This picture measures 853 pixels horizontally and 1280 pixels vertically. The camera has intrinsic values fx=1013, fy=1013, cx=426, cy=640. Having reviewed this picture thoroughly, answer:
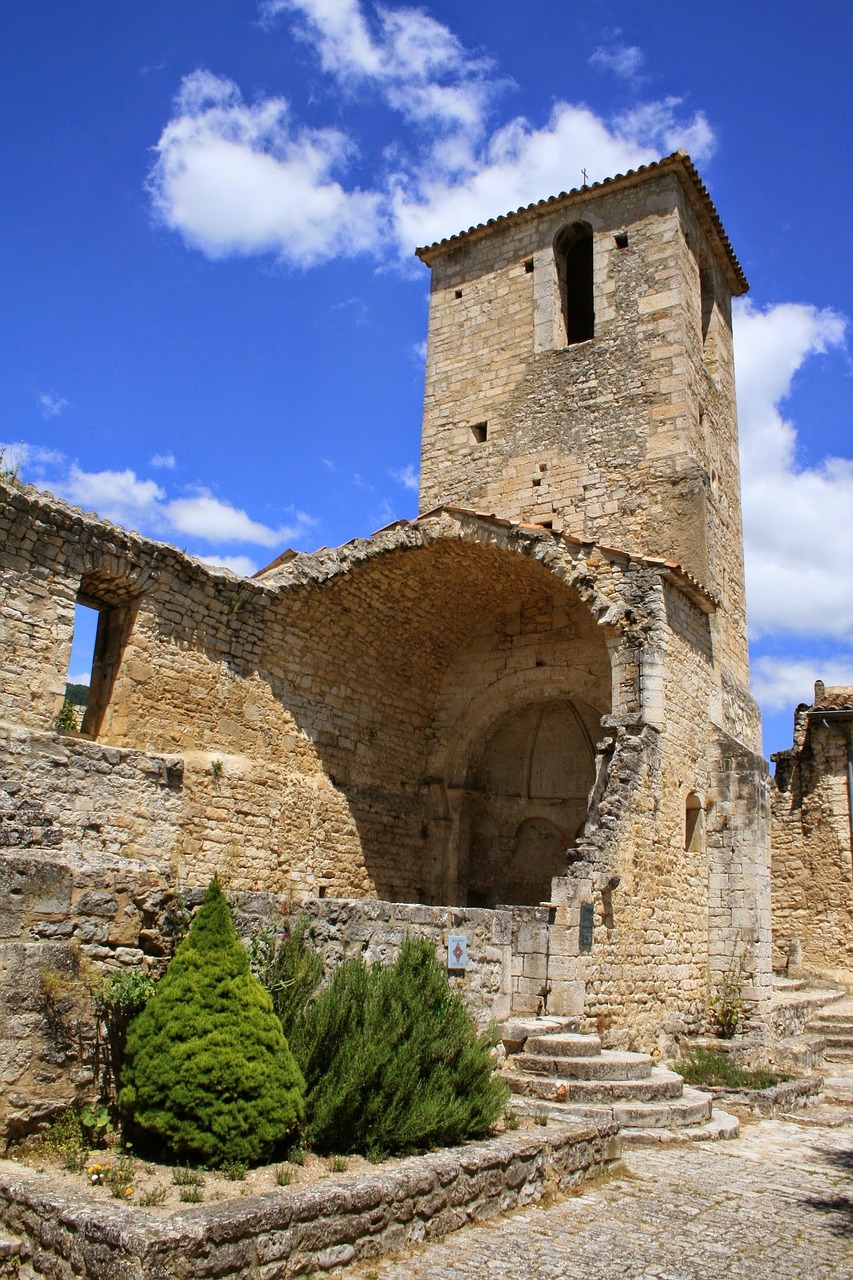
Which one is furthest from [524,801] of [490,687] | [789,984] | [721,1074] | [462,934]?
[462,934]

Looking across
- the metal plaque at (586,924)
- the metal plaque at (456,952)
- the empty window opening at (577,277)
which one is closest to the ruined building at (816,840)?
the empty window opening at (577,277)

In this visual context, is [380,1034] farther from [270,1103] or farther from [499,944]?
[499,944]

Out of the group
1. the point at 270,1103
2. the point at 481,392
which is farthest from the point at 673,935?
the point at 481,392

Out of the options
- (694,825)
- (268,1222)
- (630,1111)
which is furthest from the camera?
(694,825)

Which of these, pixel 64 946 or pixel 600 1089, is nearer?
pixel 64 946

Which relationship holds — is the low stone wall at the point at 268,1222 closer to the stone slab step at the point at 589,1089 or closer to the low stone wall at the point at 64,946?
the low stone wall at the point at 64,946

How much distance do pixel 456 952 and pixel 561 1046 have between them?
1120 millimetres

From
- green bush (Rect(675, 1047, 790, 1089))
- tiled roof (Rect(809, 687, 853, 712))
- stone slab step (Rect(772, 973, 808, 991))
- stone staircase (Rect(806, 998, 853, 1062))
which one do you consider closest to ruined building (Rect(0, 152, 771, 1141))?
green bush (Rect(675, 1047, 790, 1089))

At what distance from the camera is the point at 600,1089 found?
691cm

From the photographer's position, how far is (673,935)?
10180 millimetres

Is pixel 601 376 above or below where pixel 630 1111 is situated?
above

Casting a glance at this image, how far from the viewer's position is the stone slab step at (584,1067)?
23.2 ft

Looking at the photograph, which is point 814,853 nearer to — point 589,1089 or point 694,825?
point 694,825

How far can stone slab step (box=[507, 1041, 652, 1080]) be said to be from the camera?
7.06m
